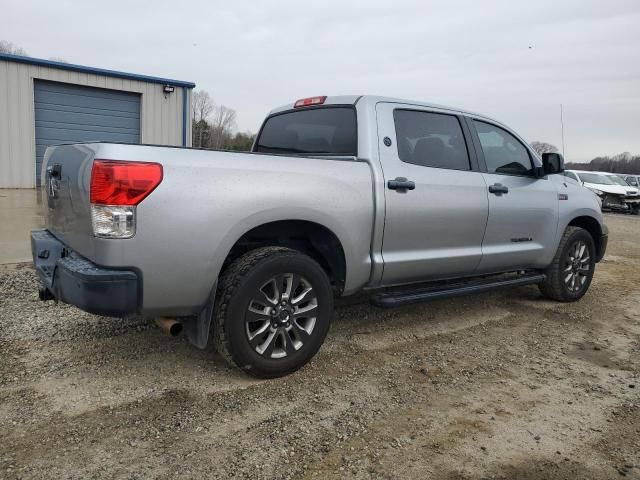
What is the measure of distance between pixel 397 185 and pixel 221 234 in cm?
139

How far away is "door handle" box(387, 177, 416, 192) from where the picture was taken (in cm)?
374

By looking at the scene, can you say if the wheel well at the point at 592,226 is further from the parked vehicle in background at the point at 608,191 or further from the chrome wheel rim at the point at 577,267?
the parked vehicle in background at the point at 608,191

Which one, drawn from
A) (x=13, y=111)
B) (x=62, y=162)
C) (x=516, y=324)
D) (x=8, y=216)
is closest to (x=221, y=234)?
(x=62, y=162)

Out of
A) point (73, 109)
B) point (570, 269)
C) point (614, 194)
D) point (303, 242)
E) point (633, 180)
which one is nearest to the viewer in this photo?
point (303, 242)

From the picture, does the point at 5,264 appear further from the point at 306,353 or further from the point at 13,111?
the point at 13,111

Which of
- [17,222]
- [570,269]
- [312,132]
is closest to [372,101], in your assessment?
[312,132]

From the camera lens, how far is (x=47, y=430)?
2652mm

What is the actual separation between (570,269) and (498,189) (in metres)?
1.62

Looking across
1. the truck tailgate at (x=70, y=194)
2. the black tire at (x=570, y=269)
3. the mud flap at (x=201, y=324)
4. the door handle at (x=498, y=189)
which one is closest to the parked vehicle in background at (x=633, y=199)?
the black tire at (x=570, y=269)

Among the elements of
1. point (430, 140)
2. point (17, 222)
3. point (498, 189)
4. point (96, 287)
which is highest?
point (430, 140)

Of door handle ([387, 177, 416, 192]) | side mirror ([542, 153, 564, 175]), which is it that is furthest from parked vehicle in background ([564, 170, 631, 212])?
door handle ([387, 177, 416, 192])

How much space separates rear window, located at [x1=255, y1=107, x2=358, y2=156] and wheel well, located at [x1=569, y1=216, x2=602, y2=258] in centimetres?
295

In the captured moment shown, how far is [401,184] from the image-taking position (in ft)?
12.4

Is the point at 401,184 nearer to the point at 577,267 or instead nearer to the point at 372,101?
the point at 372,101
